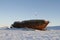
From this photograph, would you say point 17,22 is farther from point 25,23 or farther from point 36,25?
point 36,25

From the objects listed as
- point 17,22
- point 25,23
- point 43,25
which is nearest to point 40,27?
point 43,25

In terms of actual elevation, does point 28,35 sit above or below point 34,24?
below

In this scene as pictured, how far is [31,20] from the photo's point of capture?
28.0 m

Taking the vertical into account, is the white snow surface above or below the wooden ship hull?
below

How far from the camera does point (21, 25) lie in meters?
29.3

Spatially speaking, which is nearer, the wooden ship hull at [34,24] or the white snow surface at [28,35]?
the white snow surface at [28,35]

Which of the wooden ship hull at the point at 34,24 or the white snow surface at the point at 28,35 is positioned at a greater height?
the wooden ship hull at the point at 34,24

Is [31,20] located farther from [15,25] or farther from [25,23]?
[15,25]

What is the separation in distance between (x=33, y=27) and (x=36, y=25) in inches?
29.5

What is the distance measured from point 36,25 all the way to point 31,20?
1.24 metres

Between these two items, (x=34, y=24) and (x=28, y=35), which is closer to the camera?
(x=28, y=35)

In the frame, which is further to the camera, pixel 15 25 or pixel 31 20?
pixel 15 25

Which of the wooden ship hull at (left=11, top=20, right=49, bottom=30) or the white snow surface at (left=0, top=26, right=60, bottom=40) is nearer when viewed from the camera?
the white snow surface at (left=0, top=26, right=60, bottom=40)

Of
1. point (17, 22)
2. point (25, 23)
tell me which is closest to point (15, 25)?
point (17, 22)
